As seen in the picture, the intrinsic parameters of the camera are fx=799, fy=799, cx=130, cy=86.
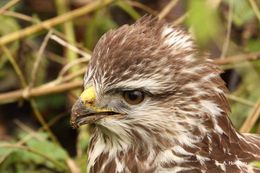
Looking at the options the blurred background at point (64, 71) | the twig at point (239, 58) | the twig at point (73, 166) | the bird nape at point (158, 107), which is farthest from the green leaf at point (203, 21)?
the twig at point (239, 58)

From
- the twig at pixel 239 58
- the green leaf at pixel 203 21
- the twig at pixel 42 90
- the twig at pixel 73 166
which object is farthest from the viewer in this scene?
the twig at pixel 42 90

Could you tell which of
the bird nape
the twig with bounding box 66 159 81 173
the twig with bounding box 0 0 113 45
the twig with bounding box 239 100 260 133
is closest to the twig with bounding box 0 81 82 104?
the twig with bounding box 0 0 113 45

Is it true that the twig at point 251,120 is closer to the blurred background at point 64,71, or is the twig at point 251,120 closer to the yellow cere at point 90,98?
the blurred background at point 64,71

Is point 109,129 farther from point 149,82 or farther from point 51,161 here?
point 51,161

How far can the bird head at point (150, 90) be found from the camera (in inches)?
105

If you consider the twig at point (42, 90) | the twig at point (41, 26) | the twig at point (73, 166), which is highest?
the twig at point (41, 26)

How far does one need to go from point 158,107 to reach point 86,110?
0.80ft

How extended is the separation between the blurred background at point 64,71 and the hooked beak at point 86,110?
0.57 metres

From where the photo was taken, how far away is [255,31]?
4797mm

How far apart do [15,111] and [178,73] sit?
287 cm

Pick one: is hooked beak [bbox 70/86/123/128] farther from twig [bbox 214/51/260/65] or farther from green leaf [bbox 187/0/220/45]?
twig [bbox 214/51/260/65]

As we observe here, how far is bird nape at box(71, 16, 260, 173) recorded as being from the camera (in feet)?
8.80

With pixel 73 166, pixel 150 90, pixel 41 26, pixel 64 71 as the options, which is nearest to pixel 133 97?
pixel 150 90

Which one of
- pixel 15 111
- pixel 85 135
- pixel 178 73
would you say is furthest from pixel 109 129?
pixel 15 111
